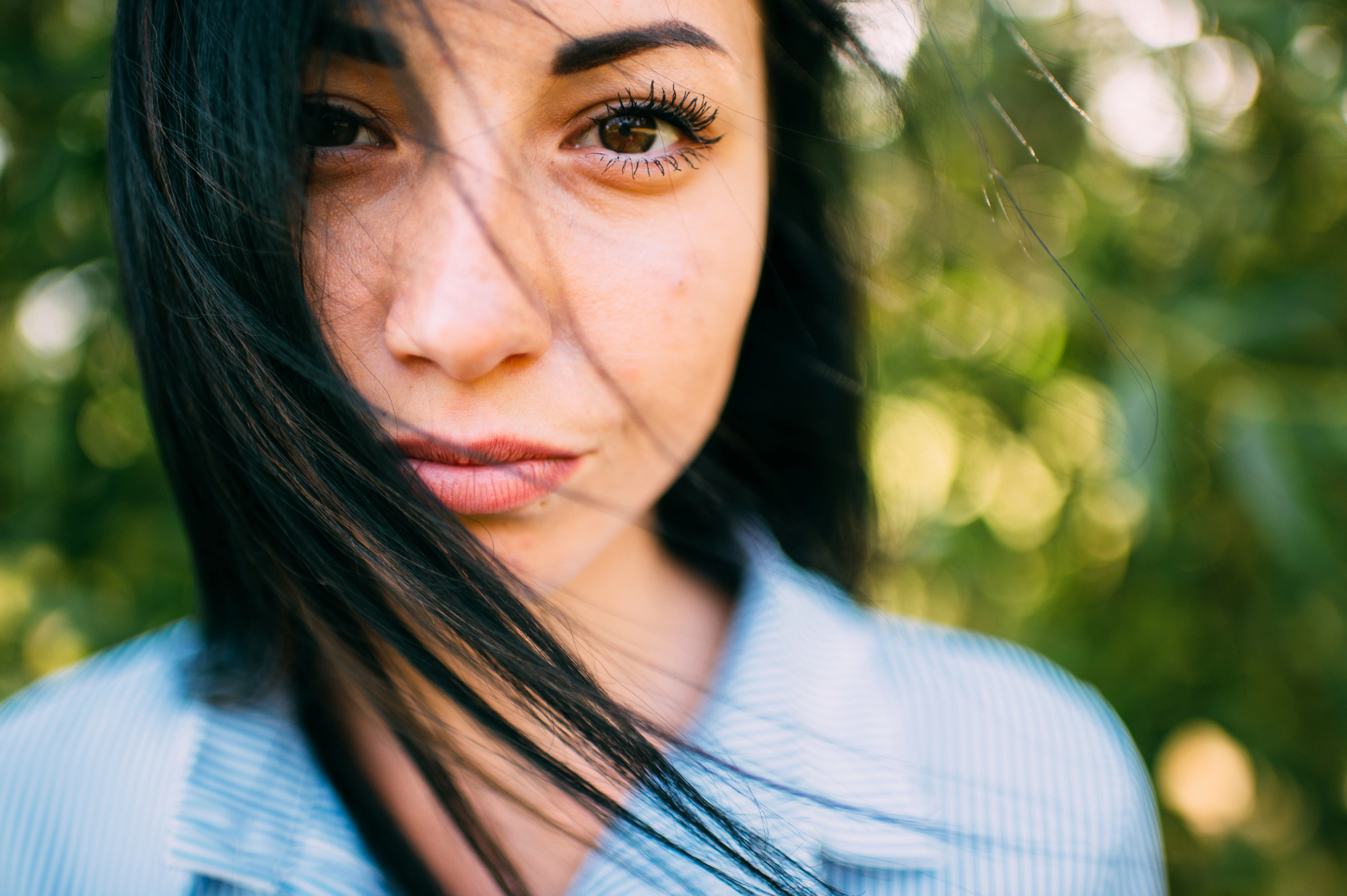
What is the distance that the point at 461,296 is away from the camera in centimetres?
59

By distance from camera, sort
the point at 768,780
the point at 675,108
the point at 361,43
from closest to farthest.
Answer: the point at 361,43 < the point at 675,108 < the point at 768,780

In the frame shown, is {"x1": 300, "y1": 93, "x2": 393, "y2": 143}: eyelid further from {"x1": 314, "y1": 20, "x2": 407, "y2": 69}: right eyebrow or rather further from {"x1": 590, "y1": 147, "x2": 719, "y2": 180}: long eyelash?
{"x1": 590, "y1": 147, "x2": 719, "y2": 180}: long eyelash

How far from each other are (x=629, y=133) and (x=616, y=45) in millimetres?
100

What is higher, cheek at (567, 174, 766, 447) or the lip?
cheek at (567, 174, 766, 447)

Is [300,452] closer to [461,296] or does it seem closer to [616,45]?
[461,296]

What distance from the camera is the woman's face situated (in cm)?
60

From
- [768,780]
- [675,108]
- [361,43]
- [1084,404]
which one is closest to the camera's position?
[361,43]

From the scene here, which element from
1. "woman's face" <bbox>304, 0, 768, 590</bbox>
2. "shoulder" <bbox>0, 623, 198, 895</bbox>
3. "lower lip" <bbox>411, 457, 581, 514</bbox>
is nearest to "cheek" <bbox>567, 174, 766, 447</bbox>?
"woman's face" <bbox>304, 0, 768, 590</bbox>

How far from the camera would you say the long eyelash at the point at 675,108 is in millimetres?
689

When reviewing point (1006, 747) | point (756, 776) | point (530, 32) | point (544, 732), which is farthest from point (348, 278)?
point (1006, 747)

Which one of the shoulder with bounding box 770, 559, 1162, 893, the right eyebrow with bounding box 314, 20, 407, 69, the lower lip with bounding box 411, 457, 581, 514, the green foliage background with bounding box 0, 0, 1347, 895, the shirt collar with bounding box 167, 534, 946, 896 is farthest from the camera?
the green foliage background with bounding box 0, 0, 1347, 895

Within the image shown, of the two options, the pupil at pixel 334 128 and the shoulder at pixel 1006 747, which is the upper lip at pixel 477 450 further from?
the shoulder at pixel 1006 747

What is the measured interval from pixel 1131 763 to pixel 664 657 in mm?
602

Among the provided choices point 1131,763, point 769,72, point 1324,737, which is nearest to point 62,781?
point 769,72
